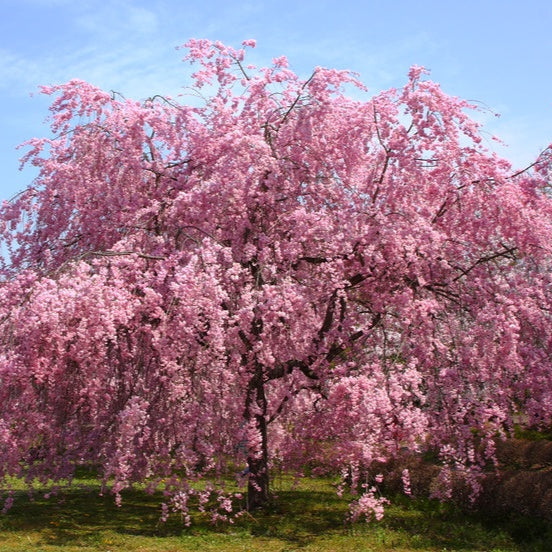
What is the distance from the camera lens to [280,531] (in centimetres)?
987

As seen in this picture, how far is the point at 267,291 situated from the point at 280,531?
3736 mm

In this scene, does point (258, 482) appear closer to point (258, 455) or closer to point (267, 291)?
point (258, 455)

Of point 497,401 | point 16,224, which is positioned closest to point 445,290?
point 497,401

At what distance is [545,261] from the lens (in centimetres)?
1059

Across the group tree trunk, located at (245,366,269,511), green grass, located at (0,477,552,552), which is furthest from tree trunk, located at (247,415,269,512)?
green grass, located at (0,477,552,552)

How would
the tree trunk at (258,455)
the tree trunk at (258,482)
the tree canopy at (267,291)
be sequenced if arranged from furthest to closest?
the tree trunk at (258,482)
the tree trunk at (258,455)
the tree canopy at (267,291)

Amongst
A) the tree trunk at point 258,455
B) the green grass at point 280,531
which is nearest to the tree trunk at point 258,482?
the tree trunk at point 258,455

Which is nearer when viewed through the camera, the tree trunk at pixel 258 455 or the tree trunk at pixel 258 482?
the tree trunk at pixel 258 455

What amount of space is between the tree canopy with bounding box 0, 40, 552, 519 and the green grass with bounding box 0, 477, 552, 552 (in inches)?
21.5

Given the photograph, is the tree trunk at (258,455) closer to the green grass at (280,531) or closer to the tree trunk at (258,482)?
the tree trunk at (258,482)

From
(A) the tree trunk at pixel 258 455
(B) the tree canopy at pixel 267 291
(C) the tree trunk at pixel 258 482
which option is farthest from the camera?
(C) the tree trunk at pixel 258 482

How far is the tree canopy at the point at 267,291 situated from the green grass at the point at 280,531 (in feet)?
1.79

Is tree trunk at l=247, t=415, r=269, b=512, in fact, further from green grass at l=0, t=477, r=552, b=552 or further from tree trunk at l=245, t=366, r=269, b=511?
green grass at l=0, t=477, r=552, b=552

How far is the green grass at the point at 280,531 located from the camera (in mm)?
8906
